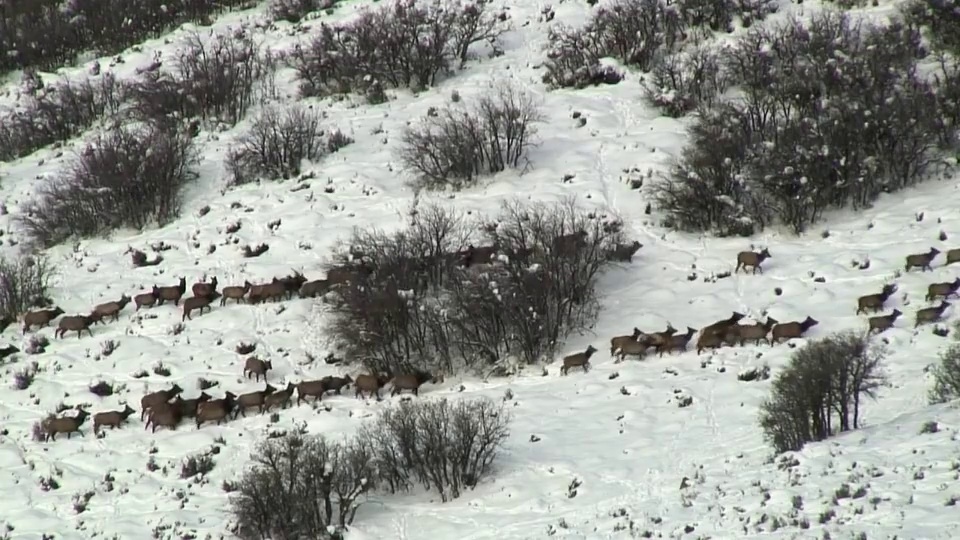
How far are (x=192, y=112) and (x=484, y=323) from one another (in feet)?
62.4

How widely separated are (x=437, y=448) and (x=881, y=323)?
9.82 meters

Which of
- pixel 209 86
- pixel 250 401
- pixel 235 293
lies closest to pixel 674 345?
pixel 250 401

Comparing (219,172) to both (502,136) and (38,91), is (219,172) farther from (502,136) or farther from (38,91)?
(38,91)

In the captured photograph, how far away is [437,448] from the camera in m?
19.7

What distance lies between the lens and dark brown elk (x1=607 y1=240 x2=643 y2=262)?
28.9m

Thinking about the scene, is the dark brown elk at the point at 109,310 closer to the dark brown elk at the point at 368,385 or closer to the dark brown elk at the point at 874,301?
the dark brown elk at the point at 368,385

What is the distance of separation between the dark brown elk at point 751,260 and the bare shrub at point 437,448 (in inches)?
384

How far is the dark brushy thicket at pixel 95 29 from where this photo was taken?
50.1 meters

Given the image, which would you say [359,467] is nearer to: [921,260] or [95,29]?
[921,260]

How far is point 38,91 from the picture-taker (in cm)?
4612

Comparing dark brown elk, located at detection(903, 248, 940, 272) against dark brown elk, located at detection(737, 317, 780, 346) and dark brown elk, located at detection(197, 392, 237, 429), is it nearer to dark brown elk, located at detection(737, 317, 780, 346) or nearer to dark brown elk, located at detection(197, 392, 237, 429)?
dark brown elk, located at detection(737, 317, 780, 346)

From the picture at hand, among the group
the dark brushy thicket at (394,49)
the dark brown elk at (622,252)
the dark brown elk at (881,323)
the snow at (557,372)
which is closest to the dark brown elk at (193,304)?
the snow at (557,372)

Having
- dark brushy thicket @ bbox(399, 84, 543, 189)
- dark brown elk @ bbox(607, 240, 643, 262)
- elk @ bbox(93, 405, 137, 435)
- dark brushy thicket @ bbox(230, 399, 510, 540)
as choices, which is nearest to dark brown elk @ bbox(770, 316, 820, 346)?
dark brown elk @ bbox(607, 240, 643, 262)

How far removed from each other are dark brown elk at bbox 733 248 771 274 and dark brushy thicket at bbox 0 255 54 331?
690 inches
